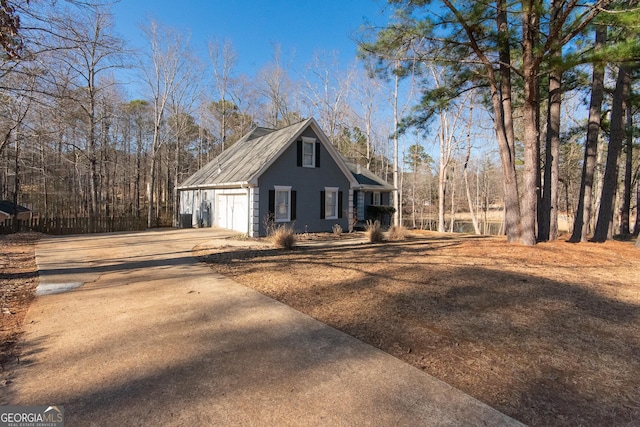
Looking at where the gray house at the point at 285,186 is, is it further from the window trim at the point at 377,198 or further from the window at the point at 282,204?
the window trim at the point at 377,198

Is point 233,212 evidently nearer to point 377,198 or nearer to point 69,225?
point 69,225

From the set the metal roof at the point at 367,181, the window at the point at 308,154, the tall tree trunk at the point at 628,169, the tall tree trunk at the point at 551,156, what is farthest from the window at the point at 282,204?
the tall tree trunk at the point at 628,169

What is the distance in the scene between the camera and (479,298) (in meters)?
5.20

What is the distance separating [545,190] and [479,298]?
9.16 m

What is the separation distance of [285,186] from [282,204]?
87 centimetres

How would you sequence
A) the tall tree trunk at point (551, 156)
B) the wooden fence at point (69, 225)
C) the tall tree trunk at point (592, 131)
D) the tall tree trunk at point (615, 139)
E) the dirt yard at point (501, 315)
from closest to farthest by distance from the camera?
the dirt yard at point (501, 315) → the tall tree trunk at point (615, 139) → the tall tree trunk at point (592, 131) → the tall tree trunk at point (551, 156) → the wooden fence at point (69, 225)

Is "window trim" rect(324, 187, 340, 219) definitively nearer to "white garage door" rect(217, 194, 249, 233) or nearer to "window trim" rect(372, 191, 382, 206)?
"white garage door" rect(217, 194, 249, 233)

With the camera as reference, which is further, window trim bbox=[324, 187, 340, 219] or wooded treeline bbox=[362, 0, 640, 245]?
window trim bbox=[324, 187, 340, 219]

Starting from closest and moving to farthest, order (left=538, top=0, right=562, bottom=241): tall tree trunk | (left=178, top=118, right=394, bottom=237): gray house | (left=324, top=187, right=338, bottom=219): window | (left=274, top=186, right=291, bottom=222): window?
(left=538, top=0, right=562, bottom=241): tall tree trunk → (left=178, top=118, right=394, bottom=237): gray house → (left=274, top=186, right=291, bottom=222): window → (left=324, top=187, right=338, bottom=219): window

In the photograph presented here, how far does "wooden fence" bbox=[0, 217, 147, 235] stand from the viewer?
15.7 metres

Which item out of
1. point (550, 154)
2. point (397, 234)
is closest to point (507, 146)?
point (550, 154)

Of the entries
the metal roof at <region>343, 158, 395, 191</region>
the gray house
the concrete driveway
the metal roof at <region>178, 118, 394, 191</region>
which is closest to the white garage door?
the gray house

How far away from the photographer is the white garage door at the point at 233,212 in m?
15.2

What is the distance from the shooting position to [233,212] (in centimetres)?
1641
